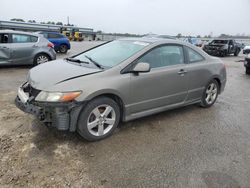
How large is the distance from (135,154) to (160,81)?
4.48ft

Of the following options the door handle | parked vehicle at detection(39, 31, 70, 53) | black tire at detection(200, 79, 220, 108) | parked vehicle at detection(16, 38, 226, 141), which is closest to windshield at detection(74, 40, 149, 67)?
parked vehicle at detection(16, 38, 226, 141)

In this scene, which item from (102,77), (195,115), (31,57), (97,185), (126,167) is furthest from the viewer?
(31,57)

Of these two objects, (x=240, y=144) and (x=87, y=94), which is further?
(x=240, y=144)

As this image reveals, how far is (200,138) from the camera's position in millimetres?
3566

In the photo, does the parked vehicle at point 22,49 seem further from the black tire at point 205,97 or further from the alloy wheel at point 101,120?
the black tire at point 205,97

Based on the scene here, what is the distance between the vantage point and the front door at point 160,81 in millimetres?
3543

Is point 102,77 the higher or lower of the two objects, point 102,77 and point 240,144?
the higher

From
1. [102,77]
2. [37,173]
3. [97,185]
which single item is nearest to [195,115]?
[102,77]

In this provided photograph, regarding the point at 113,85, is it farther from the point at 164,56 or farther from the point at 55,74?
the point at 164,56

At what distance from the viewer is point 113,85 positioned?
10.5 ft

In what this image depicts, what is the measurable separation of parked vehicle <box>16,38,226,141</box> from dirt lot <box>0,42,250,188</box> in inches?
12.5

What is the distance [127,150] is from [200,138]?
1271 mm

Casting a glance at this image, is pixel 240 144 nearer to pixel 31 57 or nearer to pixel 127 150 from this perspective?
pixel 127 150

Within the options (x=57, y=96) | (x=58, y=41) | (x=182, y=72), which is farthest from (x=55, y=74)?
(x=58, y=41)
